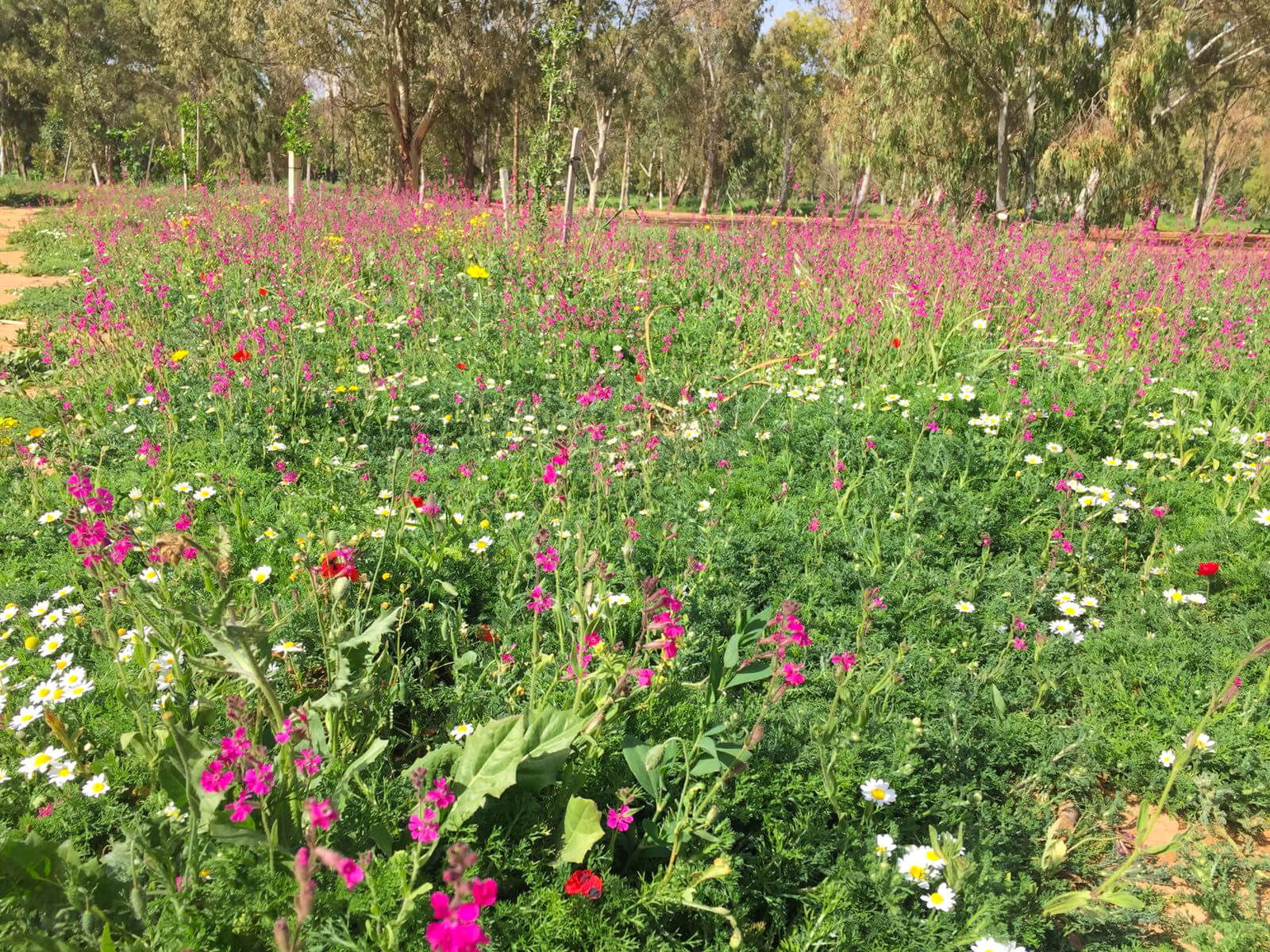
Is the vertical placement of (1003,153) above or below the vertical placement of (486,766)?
above

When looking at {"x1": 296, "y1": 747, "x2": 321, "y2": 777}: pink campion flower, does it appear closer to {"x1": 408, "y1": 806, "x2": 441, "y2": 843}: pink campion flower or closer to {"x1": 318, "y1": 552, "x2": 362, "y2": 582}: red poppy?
{"x1": 408, "y1": 806, "x2": 441, "y2": 843}: pink campion flower

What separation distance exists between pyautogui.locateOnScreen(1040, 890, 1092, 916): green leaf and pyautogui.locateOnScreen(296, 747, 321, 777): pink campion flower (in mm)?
1821

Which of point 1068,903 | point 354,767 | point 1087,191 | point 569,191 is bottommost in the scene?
point 1068,903

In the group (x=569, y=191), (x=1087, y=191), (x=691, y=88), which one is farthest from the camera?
(x=691, y=88)

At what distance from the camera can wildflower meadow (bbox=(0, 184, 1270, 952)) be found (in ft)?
5.19

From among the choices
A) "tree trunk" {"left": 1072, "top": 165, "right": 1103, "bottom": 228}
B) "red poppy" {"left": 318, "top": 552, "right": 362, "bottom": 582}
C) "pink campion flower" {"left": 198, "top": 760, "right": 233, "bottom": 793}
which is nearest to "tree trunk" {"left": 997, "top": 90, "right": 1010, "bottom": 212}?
"tree trunk" {"left": 1072, "top": 165, "right": 1103, "bottom": 228}

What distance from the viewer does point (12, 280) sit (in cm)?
909

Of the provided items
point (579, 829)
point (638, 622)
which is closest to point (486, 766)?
point (579, 829)

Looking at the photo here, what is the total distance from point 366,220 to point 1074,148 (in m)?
12.3

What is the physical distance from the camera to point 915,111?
558 inches

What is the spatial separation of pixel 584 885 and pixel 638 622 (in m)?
1.26

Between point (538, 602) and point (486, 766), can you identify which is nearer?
point (486, 766)

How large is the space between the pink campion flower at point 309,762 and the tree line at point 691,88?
619 cm

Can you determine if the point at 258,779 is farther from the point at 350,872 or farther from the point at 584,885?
the point at 584,885
